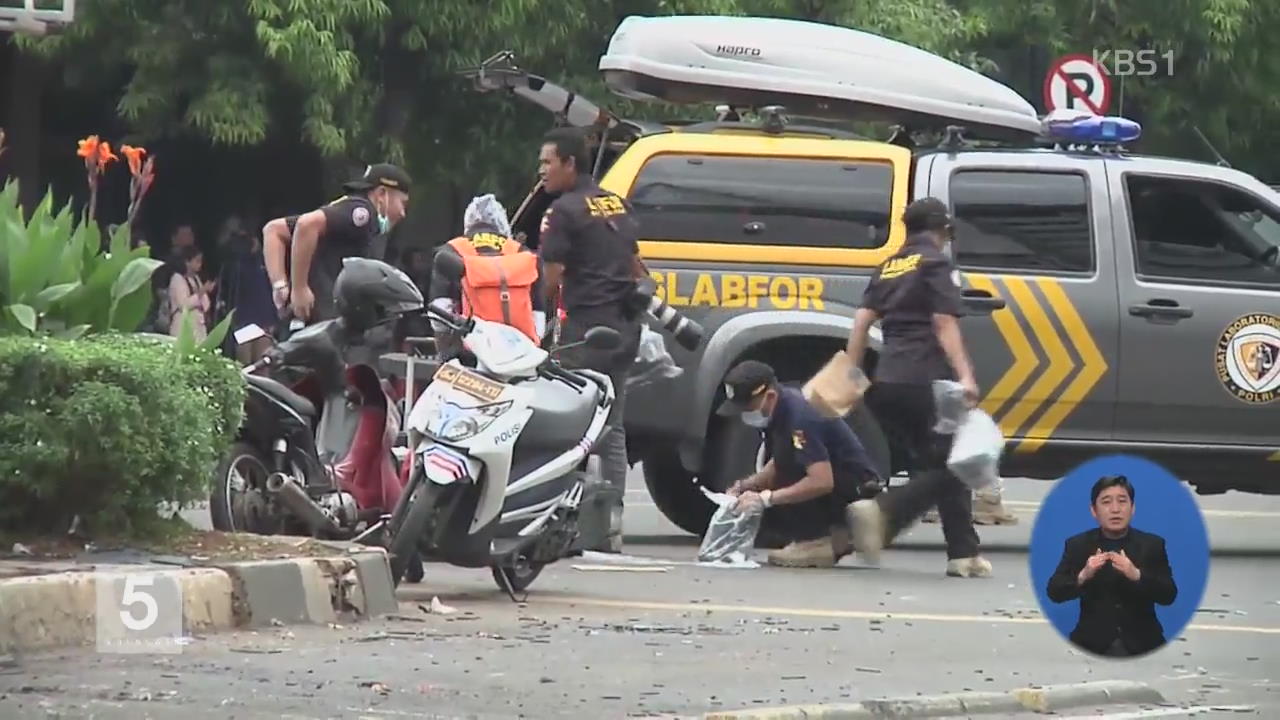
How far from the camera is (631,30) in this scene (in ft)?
41.8

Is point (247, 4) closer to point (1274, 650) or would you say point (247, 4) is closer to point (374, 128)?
point (374, 128)

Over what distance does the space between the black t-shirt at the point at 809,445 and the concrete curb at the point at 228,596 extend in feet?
9.15

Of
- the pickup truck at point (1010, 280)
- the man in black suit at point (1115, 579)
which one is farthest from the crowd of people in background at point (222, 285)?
the man in black suit at point (1115, 579)

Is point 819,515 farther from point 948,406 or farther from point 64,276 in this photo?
point 64,276

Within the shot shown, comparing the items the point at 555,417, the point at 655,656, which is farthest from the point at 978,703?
the point at 555,417

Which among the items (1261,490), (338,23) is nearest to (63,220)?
(1261,490)

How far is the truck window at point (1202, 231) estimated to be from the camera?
1259 centimetres

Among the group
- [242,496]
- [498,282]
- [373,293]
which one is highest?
[373,293]

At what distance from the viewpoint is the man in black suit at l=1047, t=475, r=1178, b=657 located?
528 cm

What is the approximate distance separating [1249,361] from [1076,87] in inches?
265

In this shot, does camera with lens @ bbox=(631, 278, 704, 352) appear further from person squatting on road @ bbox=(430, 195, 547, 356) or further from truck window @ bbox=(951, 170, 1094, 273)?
truck window @ bbox=(951, 170, 1094, 273)

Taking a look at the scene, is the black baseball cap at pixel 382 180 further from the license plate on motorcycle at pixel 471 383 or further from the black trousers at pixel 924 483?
the license plate on motorcycle at pixel 471 383

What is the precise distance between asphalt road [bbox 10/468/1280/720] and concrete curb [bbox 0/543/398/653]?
11 cm

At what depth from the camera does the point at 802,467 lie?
11453mm
